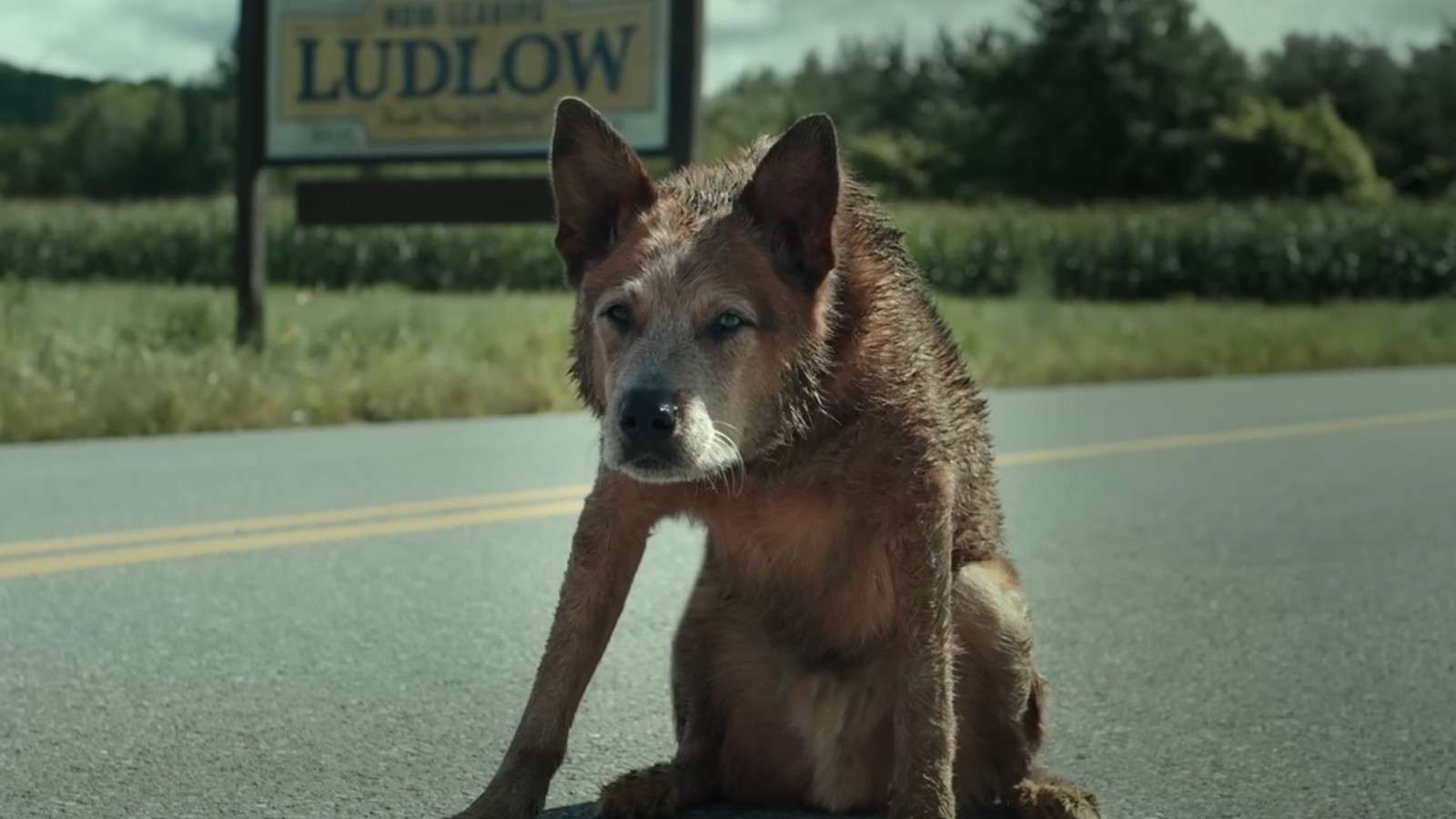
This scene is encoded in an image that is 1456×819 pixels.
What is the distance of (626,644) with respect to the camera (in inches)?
241

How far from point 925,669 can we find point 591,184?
1092 millimetres

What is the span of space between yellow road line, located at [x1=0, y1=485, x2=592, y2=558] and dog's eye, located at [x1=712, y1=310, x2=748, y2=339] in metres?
4.56

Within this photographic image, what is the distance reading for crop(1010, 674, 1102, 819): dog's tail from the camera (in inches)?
154

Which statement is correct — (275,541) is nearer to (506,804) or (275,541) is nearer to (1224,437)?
(506,804)

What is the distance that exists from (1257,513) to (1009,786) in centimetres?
566

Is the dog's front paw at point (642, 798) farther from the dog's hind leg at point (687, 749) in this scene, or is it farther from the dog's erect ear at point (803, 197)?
the dog's erect ear at point (803, 197)

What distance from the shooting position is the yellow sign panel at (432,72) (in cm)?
1695

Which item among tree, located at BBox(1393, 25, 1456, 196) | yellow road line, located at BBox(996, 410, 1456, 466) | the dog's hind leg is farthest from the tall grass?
the dog's hind leg

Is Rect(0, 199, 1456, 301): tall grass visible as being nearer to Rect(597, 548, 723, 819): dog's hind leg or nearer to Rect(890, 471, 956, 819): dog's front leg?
Rect(597, 548, 723, 819): dog's hind leg

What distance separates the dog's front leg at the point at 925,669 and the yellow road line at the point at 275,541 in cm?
426

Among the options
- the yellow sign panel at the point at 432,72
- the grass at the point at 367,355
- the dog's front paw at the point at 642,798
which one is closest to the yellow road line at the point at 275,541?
the grass at the point at 367,355

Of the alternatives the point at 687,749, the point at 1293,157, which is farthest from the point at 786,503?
the point at 1293,157

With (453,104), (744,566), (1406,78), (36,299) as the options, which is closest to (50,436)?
(453,104)

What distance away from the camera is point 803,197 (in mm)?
3688
